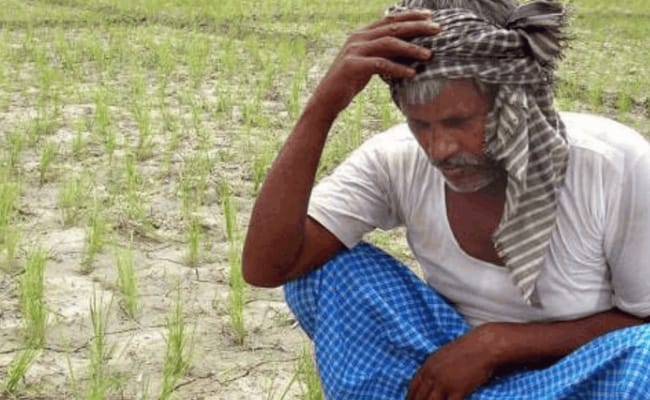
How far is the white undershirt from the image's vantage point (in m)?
1.89

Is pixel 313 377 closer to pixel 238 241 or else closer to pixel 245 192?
pixel 238 241

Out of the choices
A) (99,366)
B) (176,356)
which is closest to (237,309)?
(176,356)

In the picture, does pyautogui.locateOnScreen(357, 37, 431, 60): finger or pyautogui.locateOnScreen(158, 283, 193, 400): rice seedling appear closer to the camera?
pyautogui.locateOnScreen(357, 37, 431, 60): finger

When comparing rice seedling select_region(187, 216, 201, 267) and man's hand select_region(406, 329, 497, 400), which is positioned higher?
man's hand select_region(406, 329, 497, 400)

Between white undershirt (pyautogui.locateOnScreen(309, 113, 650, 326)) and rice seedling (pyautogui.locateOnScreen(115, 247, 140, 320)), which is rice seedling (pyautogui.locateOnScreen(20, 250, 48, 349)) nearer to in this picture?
rice seedling (pyautogui.locateOnScreen(115, 247, 140, 320))

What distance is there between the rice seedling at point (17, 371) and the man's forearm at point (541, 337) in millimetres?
1014

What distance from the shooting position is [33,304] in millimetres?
2797

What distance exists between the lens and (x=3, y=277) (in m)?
3.21

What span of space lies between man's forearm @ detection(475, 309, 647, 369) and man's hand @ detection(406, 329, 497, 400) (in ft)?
0.04

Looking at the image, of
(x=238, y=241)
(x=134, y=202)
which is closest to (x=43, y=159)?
(x=134, y=202)

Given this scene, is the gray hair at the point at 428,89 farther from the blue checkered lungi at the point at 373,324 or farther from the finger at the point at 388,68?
the blue checkered lungi at the point at 373,324

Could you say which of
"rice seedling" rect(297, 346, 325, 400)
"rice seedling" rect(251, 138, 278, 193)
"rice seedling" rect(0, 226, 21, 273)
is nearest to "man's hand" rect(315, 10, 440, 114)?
"rice seedling" rect(297, 346, 325, 400)

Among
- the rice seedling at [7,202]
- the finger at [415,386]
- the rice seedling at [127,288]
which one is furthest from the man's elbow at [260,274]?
the rice seedling at [7,202]

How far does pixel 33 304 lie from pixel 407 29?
1412 millimetres
